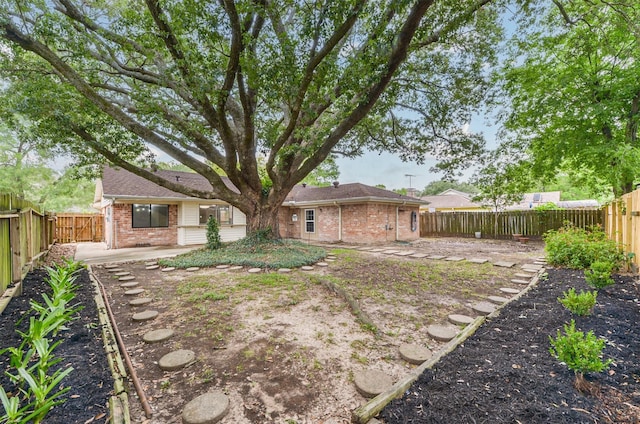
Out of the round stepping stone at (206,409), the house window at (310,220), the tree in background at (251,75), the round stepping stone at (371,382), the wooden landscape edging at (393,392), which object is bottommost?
the round stepping stone at (371,382)

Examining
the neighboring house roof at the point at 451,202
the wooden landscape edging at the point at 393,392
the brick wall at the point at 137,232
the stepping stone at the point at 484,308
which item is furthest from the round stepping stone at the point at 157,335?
the neighboring house roof at the point at 451,202

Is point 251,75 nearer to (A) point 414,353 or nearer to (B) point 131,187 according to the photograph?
(A) point 414,353

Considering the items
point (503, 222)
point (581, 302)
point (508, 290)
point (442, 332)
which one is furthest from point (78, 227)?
point (503, 222)

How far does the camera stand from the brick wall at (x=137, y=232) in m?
11.2

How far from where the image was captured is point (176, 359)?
2.56 m

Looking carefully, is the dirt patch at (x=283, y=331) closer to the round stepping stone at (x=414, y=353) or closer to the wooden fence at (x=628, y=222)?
the round stepping stone at (x=414, y=353)

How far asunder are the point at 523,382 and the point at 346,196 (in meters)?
10.8

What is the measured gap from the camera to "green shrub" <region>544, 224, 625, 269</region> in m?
5.30

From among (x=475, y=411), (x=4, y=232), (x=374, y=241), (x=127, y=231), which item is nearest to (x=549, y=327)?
(x=475, y=411)

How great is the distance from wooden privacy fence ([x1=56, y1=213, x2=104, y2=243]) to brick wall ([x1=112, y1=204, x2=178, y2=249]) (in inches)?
206

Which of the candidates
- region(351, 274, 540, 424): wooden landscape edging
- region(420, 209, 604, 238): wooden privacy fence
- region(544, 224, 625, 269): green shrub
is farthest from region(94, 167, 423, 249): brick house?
region(351, 274, 540, 424): wooden landscape edging

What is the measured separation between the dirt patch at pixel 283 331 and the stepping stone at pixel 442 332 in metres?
0.10

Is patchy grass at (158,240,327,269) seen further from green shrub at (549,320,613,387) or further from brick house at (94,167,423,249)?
green shrub at (549,320,613,387)

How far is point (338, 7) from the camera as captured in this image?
373 cm
